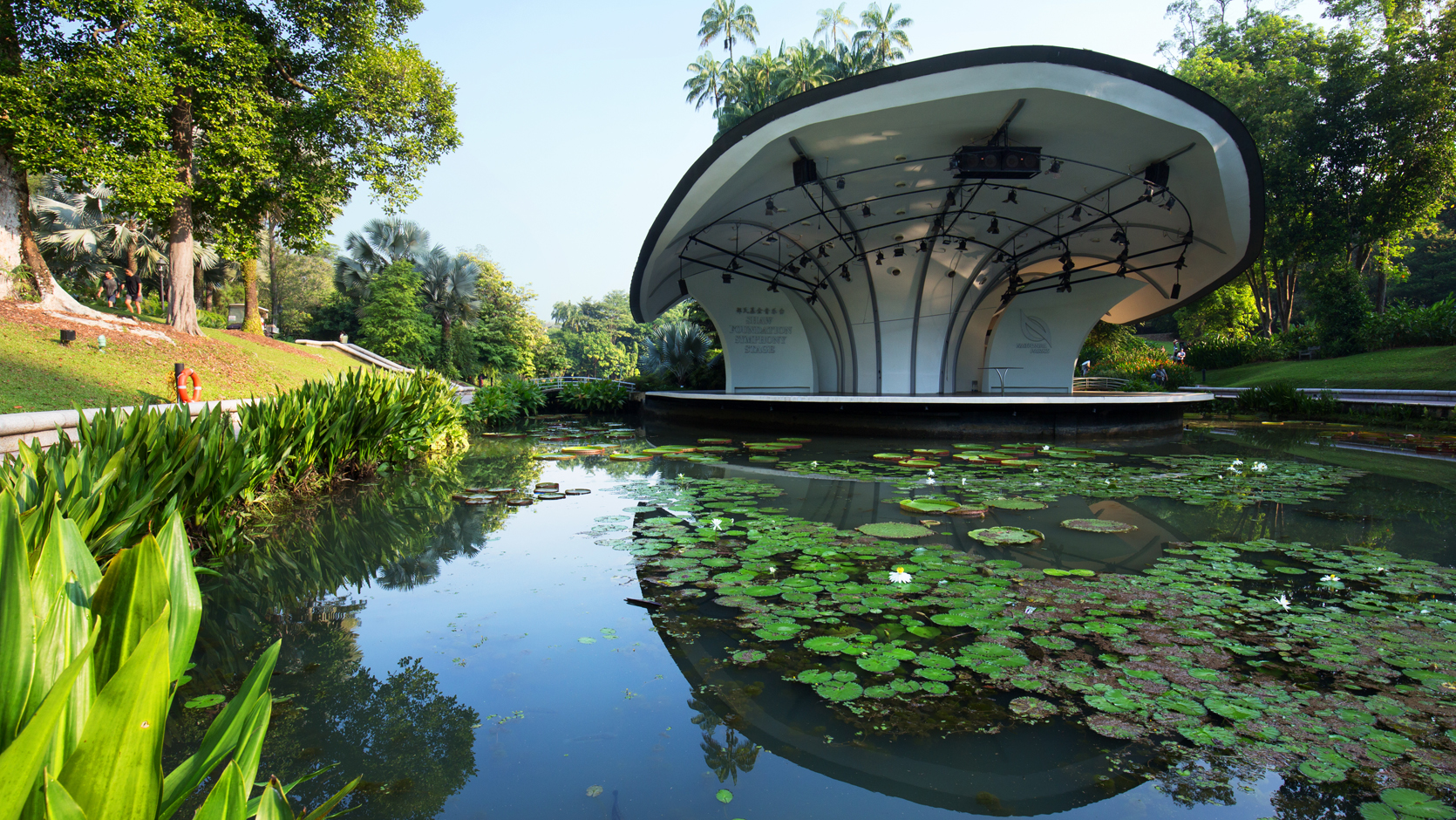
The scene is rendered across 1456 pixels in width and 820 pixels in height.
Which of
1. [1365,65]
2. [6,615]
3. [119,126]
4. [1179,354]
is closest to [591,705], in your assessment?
[6,615]

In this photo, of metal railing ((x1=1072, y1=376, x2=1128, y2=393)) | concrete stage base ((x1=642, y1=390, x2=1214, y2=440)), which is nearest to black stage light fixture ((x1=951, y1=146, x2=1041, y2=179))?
concrete stage base ((x1=642, y1=390, x2=1214, y2=440))

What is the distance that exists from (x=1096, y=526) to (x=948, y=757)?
9.90ft

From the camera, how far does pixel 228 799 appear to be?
757mm

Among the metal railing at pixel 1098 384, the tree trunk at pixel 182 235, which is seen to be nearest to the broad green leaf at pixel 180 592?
the tree trunk at pixel 182 235

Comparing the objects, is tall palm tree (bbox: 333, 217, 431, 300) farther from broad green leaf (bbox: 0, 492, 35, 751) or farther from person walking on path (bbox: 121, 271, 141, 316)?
broad green leaf (bbox: 0, 492, 35, 751)

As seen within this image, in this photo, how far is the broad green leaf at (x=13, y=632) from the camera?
0.74 meters

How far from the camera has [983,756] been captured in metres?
1.88

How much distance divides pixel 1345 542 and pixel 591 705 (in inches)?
180

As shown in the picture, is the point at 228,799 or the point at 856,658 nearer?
the point at 228,799

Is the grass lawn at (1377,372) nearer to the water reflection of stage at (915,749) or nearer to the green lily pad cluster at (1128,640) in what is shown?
the green lily pad cluster at (1128,640)

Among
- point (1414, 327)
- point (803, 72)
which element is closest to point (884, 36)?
point (803, 72)

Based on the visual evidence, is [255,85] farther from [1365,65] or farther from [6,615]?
[1365,65]

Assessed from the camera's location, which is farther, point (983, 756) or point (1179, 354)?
point (1179, 354)

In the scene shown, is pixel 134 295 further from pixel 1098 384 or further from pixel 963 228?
pixel 1098 384
